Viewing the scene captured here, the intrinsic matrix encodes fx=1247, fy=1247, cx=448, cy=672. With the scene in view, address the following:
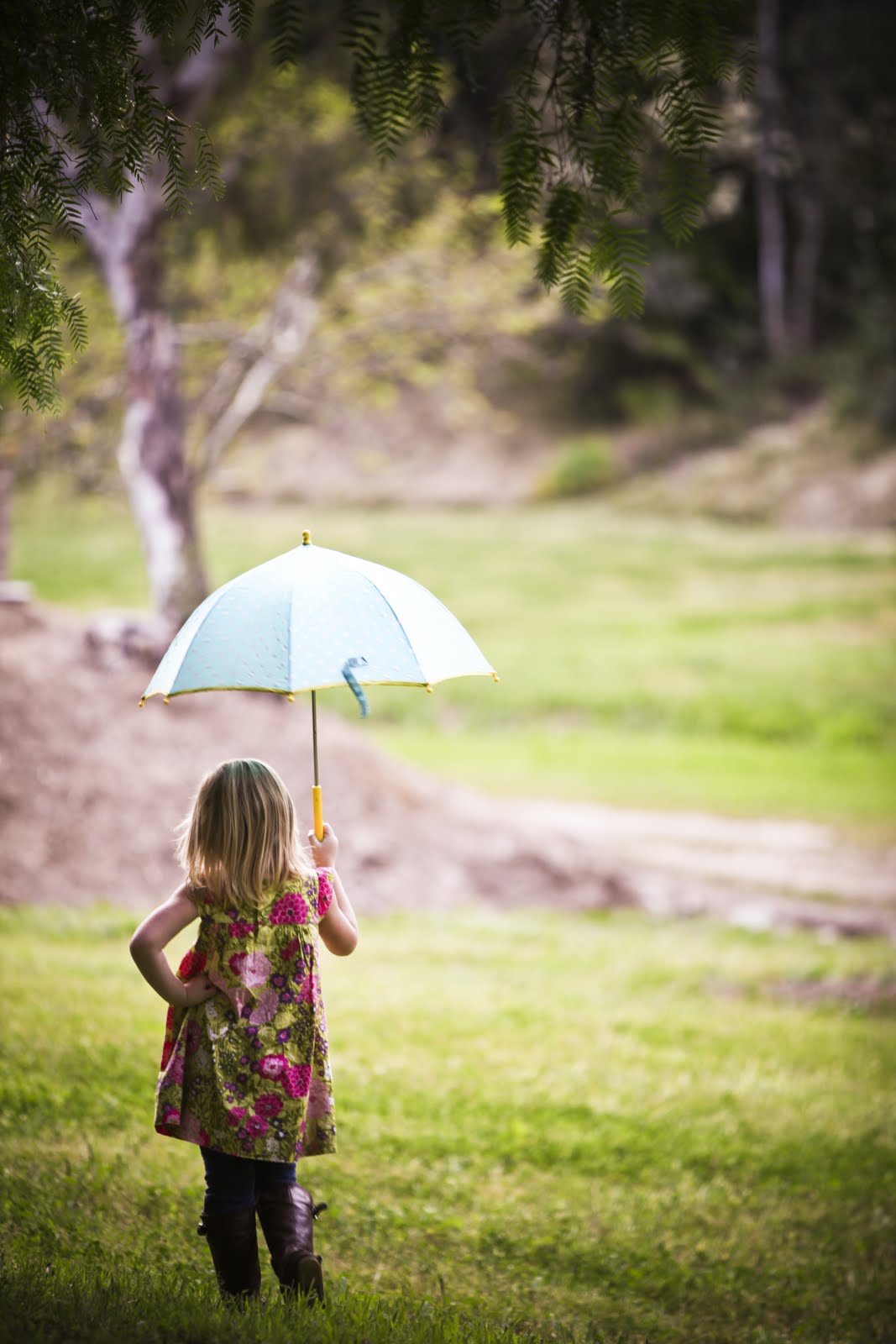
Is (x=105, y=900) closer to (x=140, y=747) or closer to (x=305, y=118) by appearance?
(x=140, y=747)

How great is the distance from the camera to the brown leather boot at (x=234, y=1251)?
10.7 feet

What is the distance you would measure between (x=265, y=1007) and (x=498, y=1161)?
222 cm

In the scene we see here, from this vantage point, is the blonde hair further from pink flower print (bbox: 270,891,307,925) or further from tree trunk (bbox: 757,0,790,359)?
tree trunk (bbox: 757,0,790,359)

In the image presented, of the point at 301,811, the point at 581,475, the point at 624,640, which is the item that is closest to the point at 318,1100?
the point at 301,811

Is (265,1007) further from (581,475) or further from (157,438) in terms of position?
(581,475)

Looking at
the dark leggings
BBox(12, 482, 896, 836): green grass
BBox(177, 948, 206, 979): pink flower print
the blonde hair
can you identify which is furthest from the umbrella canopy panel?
BBox(12, 482, 896, 836): green grass

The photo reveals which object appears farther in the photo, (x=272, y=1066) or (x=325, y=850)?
(x=325, y=850)

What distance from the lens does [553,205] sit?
3.61m

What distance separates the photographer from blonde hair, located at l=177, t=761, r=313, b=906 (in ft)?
10.4

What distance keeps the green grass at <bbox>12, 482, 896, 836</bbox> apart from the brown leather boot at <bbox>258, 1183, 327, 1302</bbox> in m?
10.8

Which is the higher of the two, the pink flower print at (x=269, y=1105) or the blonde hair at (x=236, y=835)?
the blonde hair at (x=236, y=835)

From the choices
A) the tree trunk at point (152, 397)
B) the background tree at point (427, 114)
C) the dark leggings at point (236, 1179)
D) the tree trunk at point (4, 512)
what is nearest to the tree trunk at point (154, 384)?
the tree trunk at point (152, 397)

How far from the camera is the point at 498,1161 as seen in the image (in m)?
5.02

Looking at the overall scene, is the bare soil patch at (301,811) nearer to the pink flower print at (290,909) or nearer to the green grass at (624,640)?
the green grass at (624,640)
